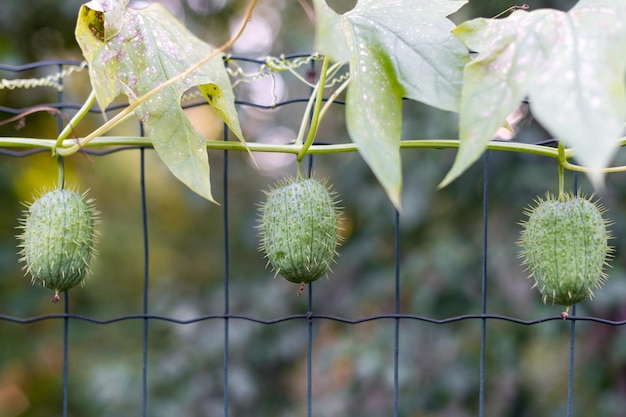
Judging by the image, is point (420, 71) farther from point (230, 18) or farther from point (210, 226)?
point (210, 226)

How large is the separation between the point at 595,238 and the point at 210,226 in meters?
3.31

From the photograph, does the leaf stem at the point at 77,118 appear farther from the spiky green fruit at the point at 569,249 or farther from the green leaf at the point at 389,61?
the spiky green fruit at the point at 569,249

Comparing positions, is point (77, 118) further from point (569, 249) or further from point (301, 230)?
point (569, 249)

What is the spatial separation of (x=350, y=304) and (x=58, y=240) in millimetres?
1817

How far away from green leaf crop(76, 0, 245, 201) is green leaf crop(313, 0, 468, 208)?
0.96 feet

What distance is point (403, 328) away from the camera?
2629 mm

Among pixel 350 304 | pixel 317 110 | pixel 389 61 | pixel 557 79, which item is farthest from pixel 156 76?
pixel 350 304

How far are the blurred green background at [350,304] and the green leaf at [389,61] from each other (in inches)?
46.1

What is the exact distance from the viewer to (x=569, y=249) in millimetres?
1169

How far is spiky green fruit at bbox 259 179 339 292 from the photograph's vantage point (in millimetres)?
1182

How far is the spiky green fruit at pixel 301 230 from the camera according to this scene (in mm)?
1182

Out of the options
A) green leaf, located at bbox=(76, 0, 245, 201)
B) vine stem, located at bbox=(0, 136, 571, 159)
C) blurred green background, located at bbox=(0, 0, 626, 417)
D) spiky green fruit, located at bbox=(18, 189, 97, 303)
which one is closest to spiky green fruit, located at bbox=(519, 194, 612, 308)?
vine stem, located at bbox=(0, 136, 571, 159)

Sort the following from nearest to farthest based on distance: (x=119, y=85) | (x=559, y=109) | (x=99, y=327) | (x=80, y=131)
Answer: (x=559, y=109) → (x=119, y=85) → (x=80, y=131) → (x=99, y=327)

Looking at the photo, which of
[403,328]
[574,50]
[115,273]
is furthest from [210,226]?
[574,50]
